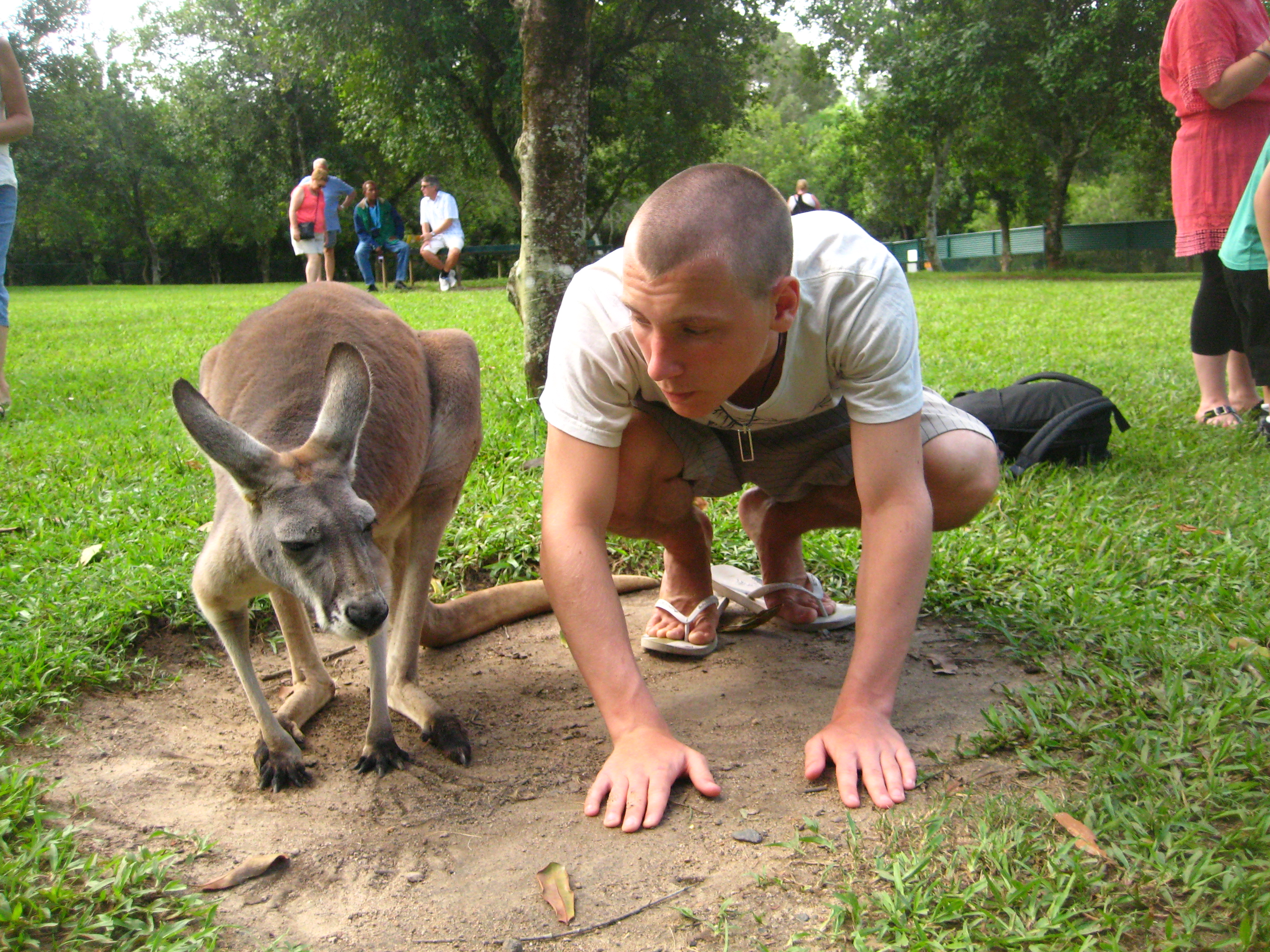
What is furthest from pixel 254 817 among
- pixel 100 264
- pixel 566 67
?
pixel 100 264

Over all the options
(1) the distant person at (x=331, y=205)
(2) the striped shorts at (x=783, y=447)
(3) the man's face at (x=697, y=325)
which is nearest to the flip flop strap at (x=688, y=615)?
(2) the striped shorts at (x=783, y=447)

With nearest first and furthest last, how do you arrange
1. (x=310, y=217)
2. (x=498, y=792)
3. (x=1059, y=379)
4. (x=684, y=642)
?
(x=498, y=792) < (x=684, y=642) < (x=1059, y=379) < (x=310, y=217)

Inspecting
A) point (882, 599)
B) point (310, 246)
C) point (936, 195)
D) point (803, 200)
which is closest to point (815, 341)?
point (882, 599)

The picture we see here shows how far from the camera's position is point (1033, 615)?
2.92 meters

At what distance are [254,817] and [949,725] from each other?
1562 mm

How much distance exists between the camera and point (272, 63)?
26203 millimetres

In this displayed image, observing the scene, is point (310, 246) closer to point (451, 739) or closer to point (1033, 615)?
point (451, 739)

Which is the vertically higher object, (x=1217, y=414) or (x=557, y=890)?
(x=1217, y=414)

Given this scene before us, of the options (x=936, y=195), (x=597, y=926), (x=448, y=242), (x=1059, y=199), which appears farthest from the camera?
(x=936, y=195)

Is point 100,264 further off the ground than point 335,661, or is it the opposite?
point 100,264

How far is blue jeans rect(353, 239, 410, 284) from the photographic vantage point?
16.0m

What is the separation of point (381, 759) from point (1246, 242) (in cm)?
395

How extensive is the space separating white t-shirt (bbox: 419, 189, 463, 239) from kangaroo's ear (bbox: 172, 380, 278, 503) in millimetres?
14185

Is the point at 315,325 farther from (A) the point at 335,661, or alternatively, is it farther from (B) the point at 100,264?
(B) the point at 100,264
